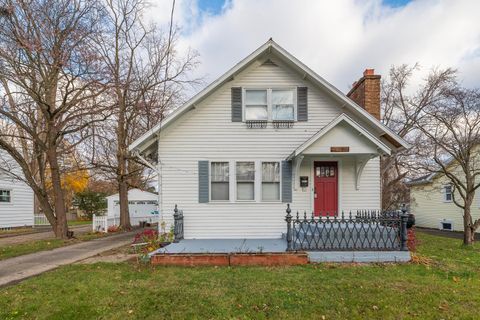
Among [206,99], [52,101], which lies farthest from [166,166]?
[52,101]

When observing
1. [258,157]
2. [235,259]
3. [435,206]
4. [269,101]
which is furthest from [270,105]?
[435,206]

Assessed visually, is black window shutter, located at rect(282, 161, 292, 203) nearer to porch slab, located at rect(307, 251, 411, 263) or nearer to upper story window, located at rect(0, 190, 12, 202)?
porch slab, located at rect(307, 251, 411, 263)

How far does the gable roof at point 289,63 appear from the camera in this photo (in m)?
9.92

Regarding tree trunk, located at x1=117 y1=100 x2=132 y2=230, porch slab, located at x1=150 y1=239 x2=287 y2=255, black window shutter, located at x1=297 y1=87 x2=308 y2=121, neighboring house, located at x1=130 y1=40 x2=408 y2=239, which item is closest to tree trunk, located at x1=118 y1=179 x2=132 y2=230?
tree trunk, located at x1=117 y1=100 x2=132 y2=230

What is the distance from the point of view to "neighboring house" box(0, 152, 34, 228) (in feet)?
65.5

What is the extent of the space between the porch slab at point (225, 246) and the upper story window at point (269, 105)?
4.23 meters

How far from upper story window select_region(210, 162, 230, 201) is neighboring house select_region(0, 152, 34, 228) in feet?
53.8

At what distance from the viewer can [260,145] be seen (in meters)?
10.4

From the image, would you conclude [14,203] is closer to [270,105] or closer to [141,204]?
[141,204]

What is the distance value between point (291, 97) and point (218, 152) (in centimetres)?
330

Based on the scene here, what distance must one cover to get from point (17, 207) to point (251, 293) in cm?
2262

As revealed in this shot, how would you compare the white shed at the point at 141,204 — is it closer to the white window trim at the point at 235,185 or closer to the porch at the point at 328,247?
the white window trim at the point at 235,185

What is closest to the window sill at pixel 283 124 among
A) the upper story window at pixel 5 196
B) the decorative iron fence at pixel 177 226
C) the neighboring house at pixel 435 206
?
the decorative iron fence at pixel 177 226

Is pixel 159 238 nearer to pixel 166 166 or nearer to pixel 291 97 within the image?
pixel 166 166
